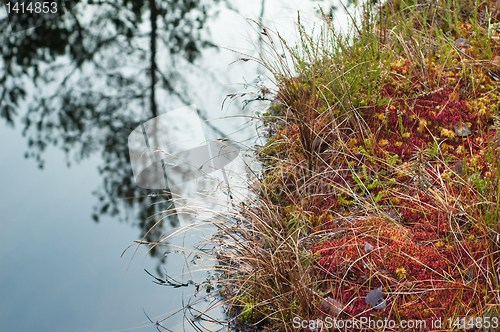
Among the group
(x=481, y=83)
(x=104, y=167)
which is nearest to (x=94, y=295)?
(x=104, y=167)

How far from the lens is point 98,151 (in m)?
2.74

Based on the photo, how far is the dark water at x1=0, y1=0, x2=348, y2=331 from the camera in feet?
6.37

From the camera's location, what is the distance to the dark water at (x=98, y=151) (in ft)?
6.37

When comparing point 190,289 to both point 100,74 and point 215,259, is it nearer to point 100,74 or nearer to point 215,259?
point 215,259

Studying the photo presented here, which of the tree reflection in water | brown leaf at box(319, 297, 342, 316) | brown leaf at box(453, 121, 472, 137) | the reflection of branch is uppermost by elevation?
the tree reflection in water

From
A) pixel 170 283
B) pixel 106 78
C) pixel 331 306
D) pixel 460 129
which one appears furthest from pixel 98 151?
pixel 460 129

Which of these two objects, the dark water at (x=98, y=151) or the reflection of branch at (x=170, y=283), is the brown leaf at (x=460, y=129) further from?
the reflection of branch at (x=170, y=283)

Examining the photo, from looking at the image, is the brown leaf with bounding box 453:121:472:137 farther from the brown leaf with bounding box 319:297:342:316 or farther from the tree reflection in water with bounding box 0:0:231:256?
the tree reflection in water with bounding box 0:0:231:256

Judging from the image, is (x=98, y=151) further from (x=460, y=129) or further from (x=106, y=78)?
(x=460, y=129)

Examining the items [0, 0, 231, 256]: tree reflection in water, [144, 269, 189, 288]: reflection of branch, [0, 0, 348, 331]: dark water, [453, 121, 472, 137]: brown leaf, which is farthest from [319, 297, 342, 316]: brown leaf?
[453, 121, 472, 137]: brown leaf

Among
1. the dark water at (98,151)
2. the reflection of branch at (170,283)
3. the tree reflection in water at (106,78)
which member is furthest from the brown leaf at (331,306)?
the tree reflection in water at (106,78)

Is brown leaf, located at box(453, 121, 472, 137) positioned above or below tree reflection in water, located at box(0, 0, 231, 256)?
below

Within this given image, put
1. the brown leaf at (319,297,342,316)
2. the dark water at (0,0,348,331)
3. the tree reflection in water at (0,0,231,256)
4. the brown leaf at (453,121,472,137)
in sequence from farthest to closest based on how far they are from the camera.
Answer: the tree reflection in water at (0,0,231,256)
the brown leaf at (453,121,472,137)
the dark water at (0,0,348,331)
the brown leaf at (319,297,342,316)

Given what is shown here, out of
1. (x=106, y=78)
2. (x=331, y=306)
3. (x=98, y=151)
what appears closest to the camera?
(x=331, y=306)
